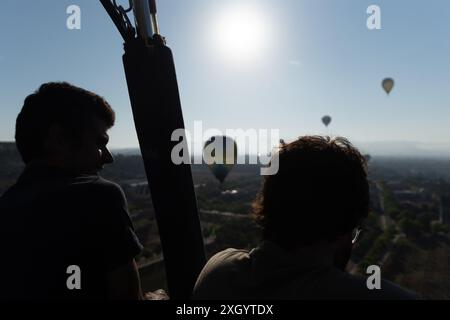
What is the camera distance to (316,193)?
4.39ft

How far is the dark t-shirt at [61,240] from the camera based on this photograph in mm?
1439

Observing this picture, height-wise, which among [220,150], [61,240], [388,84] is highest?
[388,84]

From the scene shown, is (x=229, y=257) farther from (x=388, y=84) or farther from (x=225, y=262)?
(x=388, y=84)

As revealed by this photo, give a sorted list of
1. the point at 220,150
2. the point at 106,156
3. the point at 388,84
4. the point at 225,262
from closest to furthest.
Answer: the point at 225,262
the point at 106,156
the point at 220,150
the point at 388,84

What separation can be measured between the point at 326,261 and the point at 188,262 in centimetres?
113

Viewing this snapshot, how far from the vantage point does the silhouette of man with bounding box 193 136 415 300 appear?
1.30 metres

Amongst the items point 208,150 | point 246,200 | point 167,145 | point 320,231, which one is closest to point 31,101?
point 167,145

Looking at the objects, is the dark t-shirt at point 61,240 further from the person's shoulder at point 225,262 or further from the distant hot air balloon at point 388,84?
the distant hot air balloon at point 388,84

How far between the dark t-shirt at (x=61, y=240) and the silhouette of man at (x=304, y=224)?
1.38ft

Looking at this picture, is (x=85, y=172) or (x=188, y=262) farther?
(x=188, y=262)

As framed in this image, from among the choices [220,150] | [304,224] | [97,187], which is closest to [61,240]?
[97,187]

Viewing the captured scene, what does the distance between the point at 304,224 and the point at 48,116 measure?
1225 millimetres
